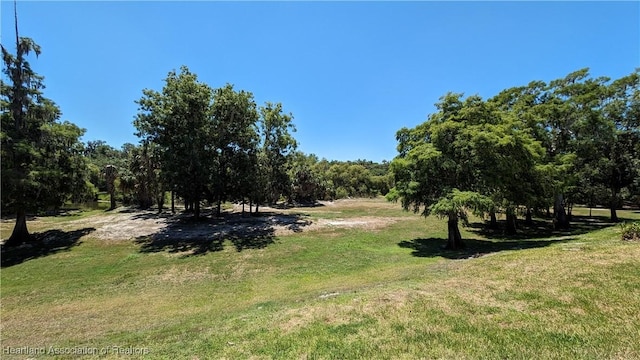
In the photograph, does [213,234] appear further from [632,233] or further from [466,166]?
[632,233]

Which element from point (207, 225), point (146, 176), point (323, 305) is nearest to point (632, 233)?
point (323, 305)

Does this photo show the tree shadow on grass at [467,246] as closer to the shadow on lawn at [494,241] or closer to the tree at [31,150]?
the shadow on lawn at [494,241]

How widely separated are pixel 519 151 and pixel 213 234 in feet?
72.2

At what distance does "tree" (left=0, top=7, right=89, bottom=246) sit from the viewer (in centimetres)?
2158

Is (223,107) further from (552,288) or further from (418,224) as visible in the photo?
(552,288)

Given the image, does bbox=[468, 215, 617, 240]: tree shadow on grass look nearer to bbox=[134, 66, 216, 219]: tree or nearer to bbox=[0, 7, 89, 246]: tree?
bbox=[134, 66, 216, 219]: tree

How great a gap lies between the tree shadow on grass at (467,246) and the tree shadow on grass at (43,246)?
951 inches

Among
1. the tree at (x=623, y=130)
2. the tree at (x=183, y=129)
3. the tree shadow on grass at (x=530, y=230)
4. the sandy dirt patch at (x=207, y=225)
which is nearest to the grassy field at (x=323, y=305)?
the sandy dirt patch at (x=207, y=225)

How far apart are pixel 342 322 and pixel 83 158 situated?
28.5 meters

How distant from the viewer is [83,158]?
26125mm

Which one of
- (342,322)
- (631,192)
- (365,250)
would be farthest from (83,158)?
(631,192)

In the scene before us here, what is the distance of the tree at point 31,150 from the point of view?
70.8ft

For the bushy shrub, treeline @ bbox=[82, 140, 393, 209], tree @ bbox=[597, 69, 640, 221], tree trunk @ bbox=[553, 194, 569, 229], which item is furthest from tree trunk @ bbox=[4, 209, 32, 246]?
tree @ bbox=[597, 69, 640, 221]

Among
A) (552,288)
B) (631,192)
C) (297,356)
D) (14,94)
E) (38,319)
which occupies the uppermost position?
(14,94)
